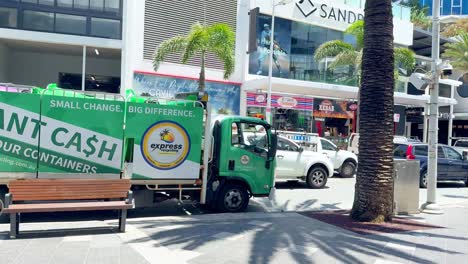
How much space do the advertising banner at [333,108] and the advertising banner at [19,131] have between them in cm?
2128

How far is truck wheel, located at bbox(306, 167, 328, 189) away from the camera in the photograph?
14.3 metres

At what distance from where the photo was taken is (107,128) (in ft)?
27.5

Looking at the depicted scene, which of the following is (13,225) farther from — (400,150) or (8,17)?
(8,17)

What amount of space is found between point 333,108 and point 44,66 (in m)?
17.1

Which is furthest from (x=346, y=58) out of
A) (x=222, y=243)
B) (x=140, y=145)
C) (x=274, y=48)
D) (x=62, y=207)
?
(x=62, y=207)

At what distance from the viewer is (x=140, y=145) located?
8.65 meters

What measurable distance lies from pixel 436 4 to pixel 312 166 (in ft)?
19.4

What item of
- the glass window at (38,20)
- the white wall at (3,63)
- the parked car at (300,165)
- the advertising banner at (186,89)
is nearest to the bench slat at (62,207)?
the parked car at (300,165)

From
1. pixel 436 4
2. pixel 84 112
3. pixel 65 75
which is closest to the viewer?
pixel 84 112

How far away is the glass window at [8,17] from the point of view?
18969 mm

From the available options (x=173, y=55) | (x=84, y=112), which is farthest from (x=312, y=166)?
(x=173, y=55)

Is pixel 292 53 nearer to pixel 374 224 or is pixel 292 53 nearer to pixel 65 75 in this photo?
pixel 65 75

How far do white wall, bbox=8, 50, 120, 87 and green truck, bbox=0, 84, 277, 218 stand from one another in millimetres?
16346

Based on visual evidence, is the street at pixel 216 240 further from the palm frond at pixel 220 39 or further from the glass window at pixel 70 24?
the glass window at pixel 70 24
